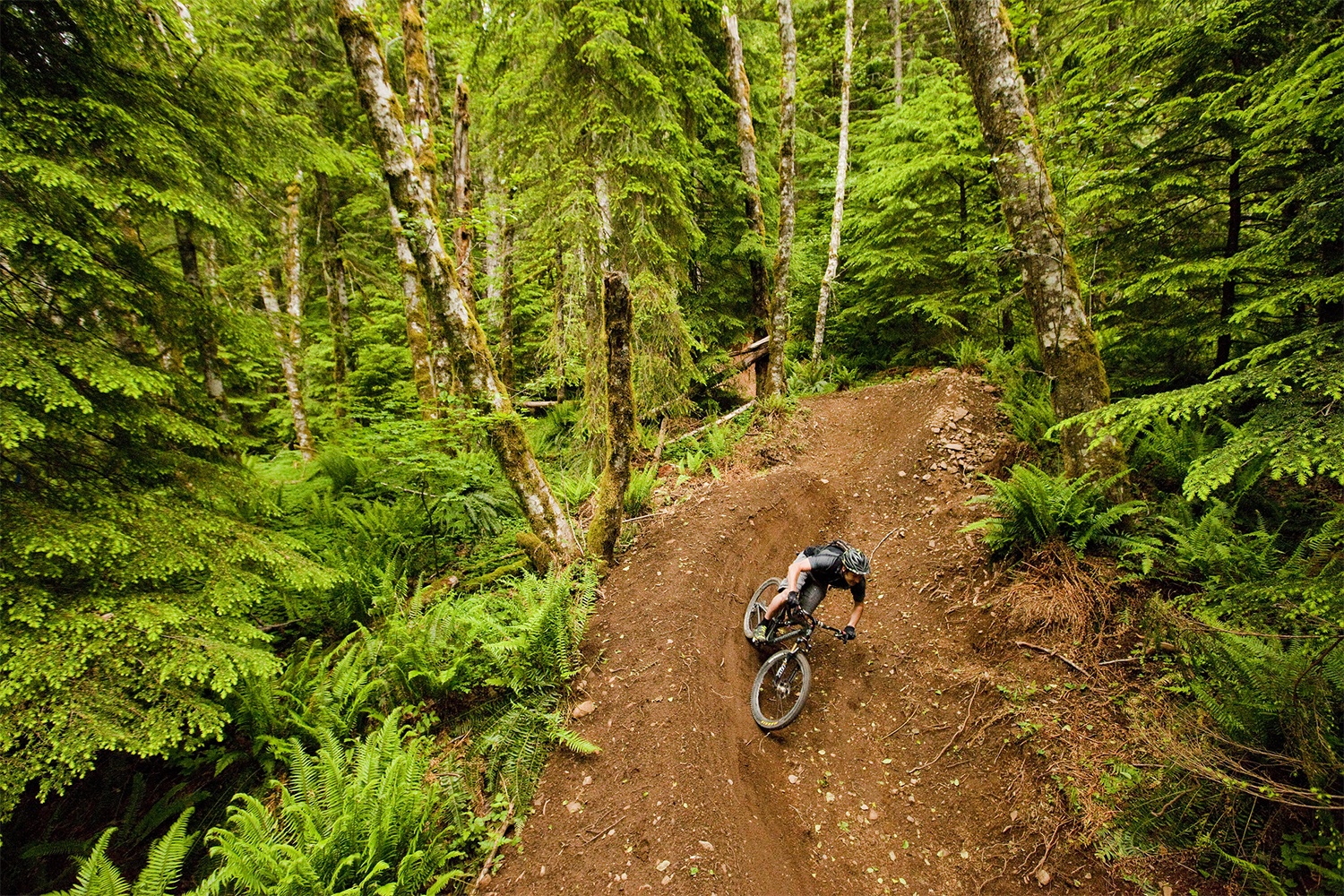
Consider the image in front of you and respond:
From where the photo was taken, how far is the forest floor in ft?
12.6

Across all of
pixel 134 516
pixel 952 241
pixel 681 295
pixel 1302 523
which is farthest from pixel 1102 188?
pixel 134 516

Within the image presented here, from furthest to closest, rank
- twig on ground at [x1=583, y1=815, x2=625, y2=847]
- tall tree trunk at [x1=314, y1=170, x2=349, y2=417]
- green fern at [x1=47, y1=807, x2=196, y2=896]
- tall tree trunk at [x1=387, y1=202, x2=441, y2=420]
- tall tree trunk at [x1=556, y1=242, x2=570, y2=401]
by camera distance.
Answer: tall tree trunk at [x1=314, y1=170, x2=349, y2=417]
tall tree trunk at [x1=556, y1=242, x2=570, y2=401]
tall tree trunk at [x1=387, y1=202, x2=441, y2=420]
twig on ground at [x1=583, y1=815, x2=625, y2=847]
green fern at [x1=47, y1=807, x2=196, y2=896]

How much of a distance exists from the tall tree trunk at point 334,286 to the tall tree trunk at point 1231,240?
50.8 ft

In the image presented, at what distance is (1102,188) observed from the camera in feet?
18.2

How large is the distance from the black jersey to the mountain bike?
1.38ft

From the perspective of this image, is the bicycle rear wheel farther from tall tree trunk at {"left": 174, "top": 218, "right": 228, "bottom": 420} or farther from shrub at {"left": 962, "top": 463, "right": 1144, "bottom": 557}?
tall tree trunk at {"left": 174, "top": 218, "right": 228, "bottom": 420}

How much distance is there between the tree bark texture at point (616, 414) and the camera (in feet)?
20.2

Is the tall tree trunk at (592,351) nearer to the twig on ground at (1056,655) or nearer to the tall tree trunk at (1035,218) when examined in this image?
the tall tree trunk at (1035,218)

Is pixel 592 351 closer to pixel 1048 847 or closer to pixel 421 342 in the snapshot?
pixel 421 342

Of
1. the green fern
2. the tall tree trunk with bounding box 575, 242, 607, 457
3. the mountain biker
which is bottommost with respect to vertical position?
the mountain biker

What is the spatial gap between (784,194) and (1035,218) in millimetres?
6605

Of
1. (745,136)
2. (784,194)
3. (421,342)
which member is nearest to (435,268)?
(421,342)

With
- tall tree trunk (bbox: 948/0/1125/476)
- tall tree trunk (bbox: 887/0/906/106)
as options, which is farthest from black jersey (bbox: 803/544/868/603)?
tall tree trunk (bbox: 887/0/906/106)

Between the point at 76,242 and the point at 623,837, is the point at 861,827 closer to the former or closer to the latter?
the point at 623,837
